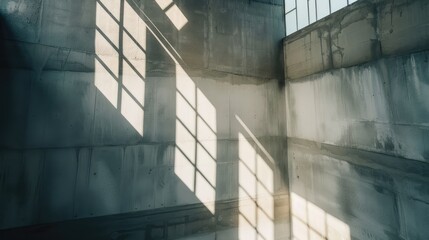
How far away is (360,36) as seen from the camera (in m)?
4.67

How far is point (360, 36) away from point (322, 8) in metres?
1.55

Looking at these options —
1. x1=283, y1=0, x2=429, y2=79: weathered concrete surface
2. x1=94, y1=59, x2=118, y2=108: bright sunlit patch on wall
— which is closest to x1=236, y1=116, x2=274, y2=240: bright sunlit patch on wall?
x1=283, y1=0, x2=429, y2=79: weathered concrete surface

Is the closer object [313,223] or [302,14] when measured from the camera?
[313,223]

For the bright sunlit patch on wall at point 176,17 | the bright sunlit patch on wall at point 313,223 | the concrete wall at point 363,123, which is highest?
the bright sunlit patch on wall at point 176,17

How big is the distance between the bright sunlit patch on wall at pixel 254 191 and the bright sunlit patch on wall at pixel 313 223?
665 millimetres

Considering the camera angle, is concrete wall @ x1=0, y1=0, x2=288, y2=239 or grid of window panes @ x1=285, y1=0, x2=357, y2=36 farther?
grid of window panes @ x1=285, y1=0, x2=357, y2=36

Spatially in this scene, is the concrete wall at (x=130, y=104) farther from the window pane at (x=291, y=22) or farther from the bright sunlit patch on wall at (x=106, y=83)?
the window pane at (x=291, y=22)

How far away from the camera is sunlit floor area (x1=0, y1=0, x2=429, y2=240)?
13.7 ft

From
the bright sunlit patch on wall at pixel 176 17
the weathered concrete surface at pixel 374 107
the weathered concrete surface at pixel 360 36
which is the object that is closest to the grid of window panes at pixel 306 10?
the weathered concrete surface at pixel 360 36

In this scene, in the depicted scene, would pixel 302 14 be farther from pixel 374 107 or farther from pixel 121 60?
pixel 121 60

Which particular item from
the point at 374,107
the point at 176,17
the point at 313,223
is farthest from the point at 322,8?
the point at 313,223

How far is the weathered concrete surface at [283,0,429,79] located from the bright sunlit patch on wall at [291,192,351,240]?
3458 mm

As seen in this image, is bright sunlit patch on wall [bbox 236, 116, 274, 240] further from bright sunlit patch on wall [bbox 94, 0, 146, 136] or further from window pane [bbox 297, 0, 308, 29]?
window pane [bbox 297, 0, 308, 29]

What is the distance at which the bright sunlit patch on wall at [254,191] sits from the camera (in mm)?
6008
